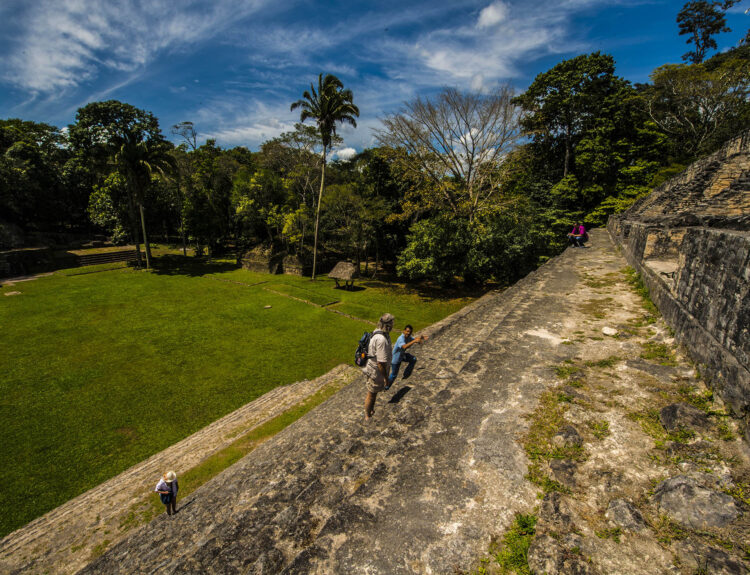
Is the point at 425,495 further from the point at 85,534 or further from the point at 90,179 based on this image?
the point at 90,179

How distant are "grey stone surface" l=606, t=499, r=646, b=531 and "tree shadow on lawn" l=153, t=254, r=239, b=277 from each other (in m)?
26.9

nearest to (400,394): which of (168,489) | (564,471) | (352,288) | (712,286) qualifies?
(564,471)

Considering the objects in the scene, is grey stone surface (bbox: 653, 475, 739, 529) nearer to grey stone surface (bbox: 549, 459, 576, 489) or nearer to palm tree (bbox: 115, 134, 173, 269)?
grey stone surface (bbox: 549, 459, 576, 489)

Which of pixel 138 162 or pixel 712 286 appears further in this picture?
pixel 138 162

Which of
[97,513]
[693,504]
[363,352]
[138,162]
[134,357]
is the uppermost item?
[138,162]

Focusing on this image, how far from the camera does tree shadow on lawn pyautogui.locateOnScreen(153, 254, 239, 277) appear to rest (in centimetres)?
2458

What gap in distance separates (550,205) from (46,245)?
41127 mm

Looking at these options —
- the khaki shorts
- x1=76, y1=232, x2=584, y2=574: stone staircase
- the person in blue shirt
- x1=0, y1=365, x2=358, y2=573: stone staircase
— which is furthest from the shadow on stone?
x1=0, y1=365, x2=358, y2=573: stone staircase

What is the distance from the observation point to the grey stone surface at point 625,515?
7.54 feet

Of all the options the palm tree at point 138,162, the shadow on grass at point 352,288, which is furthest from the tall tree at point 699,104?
the palm tree at point 138,162

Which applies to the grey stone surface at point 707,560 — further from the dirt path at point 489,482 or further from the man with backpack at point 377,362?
the man with backpack at point 377,362

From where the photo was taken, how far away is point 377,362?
4.64 metres

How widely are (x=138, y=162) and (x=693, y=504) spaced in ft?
98.0

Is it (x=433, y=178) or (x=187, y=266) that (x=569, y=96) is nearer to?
(x=433, y=178)
